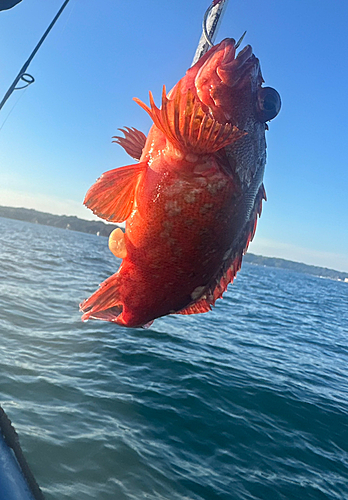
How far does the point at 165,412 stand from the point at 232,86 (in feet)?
24.5

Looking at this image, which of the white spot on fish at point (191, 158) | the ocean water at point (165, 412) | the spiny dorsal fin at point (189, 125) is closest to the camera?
the spiny dorsal fin at point (189, 125)

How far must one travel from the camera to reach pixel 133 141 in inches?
62.3

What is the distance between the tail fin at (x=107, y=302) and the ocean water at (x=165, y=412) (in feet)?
15.6

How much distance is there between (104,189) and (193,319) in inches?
635

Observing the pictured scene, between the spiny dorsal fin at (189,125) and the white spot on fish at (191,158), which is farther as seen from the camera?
the white spot on fish at (191,158)

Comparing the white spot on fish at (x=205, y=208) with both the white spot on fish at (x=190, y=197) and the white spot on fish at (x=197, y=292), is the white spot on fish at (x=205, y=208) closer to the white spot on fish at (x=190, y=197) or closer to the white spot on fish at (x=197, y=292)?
the white spot on fish at (x=190, y=197)

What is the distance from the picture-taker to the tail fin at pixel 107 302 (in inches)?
58.8


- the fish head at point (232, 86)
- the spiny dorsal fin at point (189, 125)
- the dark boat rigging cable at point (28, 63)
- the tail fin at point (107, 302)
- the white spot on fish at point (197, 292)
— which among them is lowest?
the tail fin at point (107, 302)

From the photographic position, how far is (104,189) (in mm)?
1285

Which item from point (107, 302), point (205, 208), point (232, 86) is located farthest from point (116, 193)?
point (232, 86)

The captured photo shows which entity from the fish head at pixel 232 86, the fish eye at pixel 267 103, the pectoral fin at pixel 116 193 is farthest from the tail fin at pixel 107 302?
the fish eye at pixel 267 103

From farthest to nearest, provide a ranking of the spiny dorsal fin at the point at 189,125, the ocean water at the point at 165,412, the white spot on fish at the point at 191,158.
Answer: the ocean water at the point at 165,412
the white spot on fish at the point at 191,158
the spiny dorsal fin at the point at 189,125

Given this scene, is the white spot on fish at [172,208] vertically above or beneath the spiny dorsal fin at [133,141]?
beneath

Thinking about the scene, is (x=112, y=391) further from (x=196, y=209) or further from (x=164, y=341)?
(x=196, y=209)
